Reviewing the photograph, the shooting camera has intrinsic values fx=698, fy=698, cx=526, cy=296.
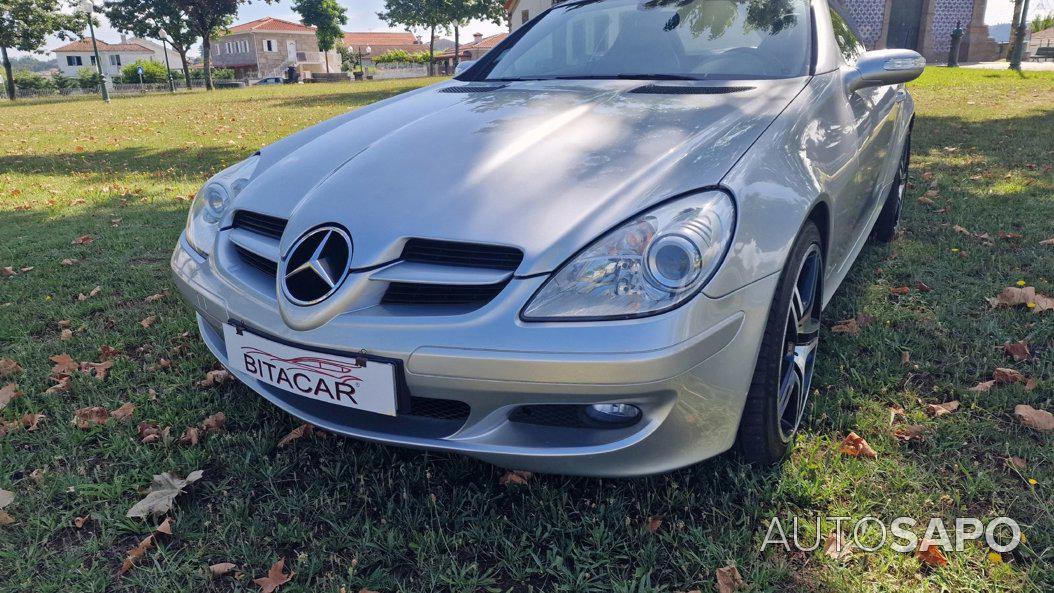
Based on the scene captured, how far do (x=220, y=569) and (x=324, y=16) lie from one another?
56.8 metres

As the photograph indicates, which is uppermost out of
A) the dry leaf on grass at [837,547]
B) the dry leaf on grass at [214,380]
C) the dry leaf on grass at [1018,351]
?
the dry leaf on grass at [1018,351]

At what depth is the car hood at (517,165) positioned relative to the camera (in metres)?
1.62

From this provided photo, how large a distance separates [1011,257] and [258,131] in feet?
31.4

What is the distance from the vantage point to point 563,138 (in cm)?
198

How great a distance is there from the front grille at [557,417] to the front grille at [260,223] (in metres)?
0.82

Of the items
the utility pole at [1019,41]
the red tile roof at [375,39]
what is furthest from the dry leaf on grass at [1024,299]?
the red tile roof at [375,39]

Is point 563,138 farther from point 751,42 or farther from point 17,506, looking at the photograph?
point 17,506

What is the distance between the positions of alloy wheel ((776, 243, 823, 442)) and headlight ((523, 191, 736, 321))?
0.42 m

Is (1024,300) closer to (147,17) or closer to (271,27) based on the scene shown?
(147,17)

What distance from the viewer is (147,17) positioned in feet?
121

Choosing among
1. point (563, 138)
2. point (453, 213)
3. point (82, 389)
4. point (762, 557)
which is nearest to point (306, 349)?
point (453, 213)

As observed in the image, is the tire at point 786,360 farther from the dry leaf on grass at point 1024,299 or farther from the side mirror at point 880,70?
the dry leaf on grass at point 1024,299

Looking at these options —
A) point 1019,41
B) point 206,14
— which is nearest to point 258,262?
point 1019,41

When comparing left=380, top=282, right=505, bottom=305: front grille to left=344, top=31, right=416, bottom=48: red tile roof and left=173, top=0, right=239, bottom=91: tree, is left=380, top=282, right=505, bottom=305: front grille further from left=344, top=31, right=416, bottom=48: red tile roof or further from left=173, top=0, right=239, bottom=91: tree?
left=344, top=31, right=416, bottom=48: red tile roof
